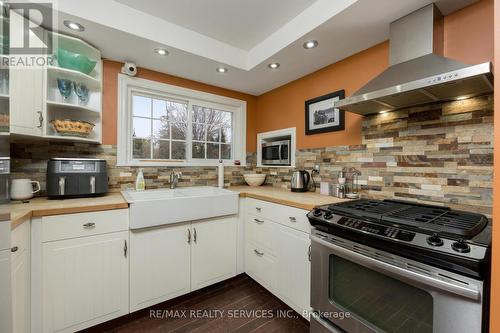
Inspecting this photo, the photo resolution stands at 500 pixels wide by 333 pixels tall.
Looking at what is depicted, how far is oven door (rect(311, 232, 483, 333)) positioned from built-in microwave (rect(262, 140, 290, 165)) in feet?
4.27

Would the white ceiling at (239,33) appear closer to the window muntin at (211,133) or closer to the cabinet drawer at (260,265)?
the window muntin at (211,133)

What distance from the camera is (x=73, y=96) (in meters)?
1.80

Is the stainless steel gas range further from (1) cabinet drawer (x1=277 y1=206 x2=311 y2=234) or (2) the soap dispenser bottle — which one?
(2) the soap dispenser bottle

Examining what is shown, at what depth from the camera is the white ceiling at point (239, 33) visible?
4.62ft

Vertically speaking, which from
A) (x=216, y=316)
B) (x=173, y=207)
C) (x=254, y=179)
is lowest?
(x=216, y=316)

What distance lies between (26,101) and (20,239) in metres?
0.95

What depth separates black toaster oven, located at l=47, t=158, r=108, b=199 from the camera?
157 cm

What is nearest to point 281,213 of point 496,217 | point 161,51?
point 496,217

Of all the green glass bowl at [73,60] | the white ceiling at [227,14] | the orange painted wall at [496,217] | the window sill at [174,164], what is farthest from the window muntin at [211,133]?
the orange painted wall at [496,217]

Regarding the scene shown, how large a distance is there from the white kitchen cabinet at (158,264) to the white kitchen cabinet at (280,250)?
61 centimetres

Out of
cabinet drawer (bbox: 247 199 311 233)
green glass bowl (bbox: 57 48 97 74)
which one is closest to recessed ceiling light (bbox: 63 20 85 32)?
green glass bowl (bbox: 57 48 97 74)

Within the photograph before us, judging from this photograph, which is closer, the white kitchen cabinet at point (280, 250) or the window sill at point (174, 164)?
the white kitchen cabinet at point (280, 250)

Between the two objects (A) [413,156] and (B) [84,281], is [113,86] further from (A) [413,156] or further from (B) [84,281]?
(A) [413,156]

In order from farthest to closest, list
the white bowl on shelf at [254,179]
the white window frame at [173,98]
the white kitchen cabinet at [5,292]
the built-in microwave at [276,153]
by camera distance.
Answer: the white bowl on shelf at [254,179], the built-in microwave at [276,153], the white window frame at [173,98], the white kitchen cabinet at [5,292]
